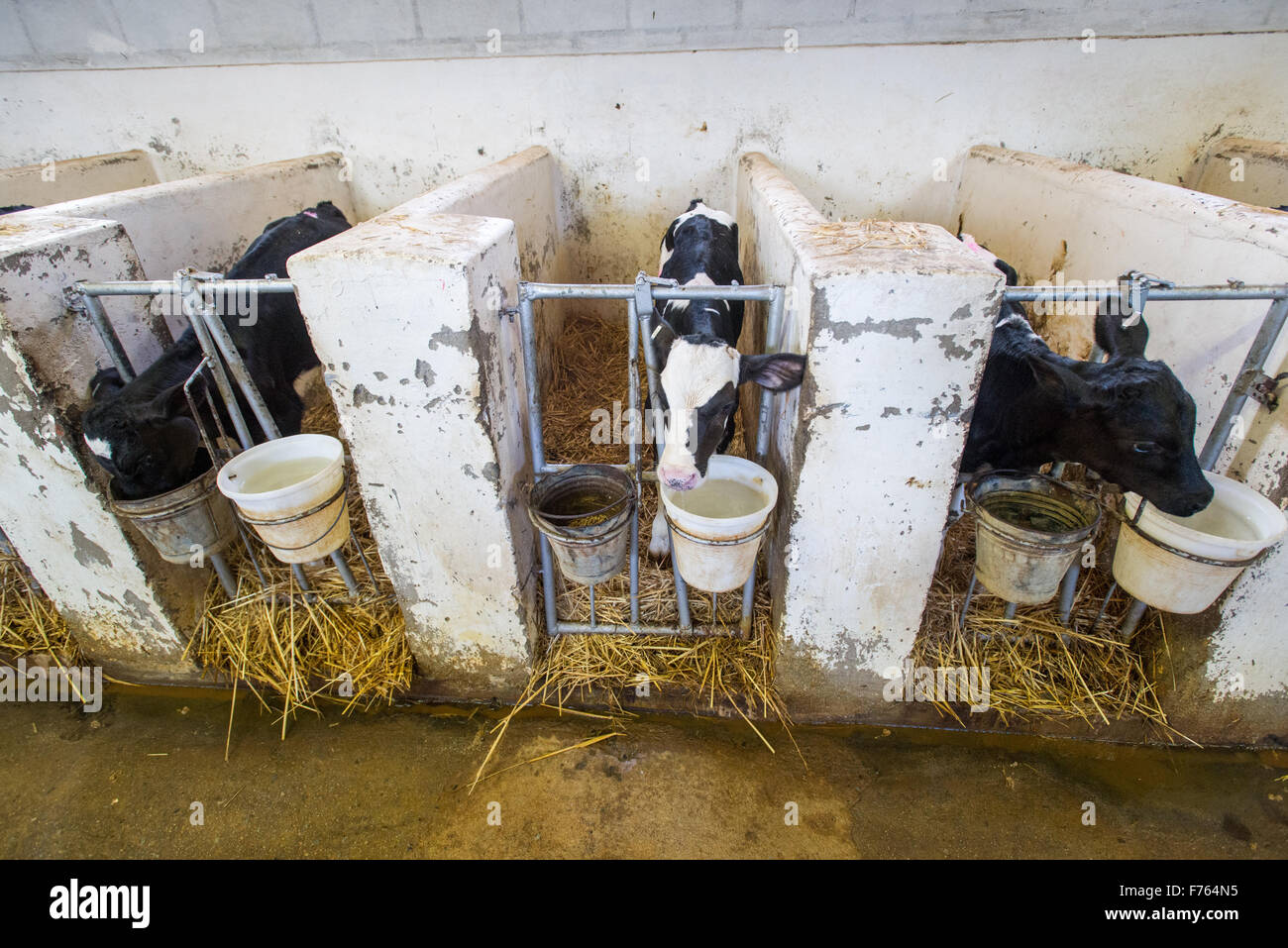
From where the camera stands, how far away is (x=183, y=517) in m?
2.26

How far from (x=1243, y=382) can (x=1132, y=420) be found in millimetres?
307

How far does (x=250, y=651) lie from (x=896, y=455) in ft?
9.01

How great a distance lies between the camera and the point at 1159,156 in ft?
14.2

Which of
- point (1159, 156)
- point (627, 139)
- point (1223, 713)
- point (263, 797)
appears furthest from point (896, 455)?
point (1159, 156)

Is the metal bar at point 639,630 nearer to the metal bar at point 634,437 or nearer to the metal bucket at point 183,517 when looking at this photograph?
the metal bar at point 634,437

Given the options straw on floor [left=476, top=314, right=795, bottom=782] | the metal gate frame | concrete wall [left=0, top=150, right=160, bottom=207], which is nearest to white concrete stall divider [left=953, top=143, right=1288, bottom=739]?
the metal gate frame

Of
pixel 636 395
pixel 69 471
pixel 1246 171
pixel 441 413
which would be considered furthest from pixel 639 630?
pixel 1246 171

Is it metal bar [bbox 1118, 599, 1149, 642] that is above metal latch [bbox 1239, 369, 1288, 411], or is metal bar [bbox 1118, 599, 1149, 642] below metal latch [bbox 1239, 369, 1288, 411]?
below

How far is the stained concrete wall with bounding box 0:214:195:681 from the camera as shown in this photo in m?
2.05

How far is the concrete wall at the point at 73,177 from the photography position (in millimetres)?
4094

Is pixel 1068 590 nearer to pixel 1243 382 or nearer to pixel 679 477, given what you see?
pixel 1243 382

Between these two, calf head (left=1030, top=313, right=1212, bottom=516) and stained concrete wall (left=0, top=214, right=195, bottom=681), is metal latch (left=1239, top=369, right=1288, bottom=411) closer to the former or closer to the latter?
calf head (left=1030, top=313, right=1212, bottom=516)

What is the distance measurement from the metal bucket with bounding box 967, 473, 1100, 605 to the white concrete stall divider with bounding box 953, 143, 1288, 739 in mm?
516
